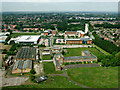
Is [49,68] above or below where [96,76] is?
above

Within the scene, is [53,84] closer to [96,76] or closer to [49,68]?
[49,68]

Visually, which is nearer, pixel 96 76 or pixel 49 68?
pixel 96 76

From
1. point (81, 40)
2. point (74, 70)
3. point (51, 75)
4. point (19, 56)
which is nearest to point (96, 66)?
point (74, 70)

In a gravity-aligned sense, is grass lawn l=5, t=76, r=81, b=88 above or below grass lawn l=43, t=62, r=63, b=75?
below

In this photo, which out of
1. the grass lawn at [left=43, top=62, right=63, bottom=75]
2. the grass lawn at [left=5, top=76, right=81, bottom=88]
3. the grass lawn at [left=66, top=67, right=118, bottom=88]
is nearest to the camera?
the grass lawn at [left=5, top=76, right=81, bottom=88]

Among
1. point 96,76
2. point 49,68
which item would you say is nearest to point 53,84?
point 49,68

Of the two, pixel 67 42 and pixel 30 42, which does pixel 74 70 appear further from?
pixel 30 42

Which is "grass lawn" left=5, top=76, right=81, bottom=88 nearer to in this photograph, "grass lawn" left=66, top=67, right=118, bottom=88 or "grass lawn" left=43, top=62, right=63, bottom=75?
"grass lawn" left=66, top=67, right=118, bottom=88

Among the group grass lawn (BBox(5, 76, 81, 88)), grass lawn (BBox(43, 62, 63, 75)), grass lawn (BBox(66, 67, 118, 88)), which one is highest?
grass lawn (BBox(43, 62, 63, 75))

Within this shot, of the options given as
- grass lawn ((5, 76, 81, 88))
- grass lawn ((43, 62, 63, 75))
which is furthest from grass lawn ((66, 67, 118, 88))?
grass lawn ((43, 62, 63, 75))
